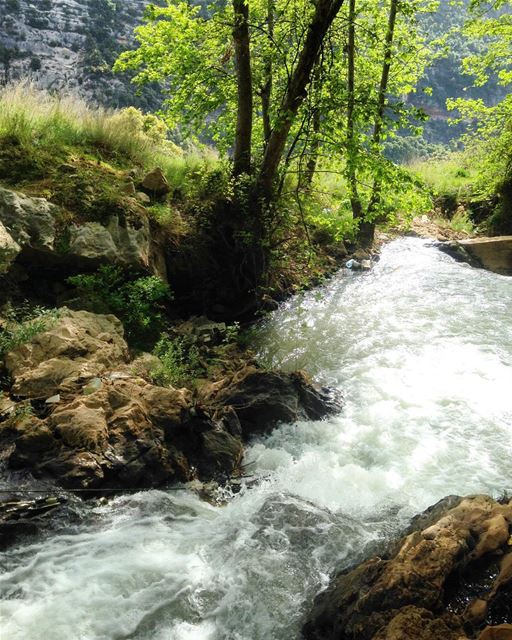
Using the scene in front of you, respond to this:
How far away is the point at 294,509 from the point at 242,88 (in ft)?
22.9

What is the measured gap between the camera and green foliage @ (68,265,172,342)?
621cm

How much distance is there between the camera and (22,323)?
5215mm

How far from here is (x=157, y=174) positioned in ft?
26.8

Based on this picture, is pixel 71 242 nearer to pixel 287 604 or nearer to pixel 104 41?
pixel 287 604

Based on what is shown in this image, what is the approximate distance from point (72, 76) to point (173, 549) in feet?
159

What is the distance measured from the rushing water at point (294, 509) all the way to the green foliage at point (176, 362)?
4.20 ft

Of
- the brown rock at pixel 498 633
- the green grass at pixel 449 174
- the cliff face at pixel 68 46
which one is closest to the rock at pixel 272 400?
the brown rock at pixel 498 633

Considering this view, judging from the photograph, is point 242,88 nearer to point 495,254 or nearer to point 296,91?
point 296,91

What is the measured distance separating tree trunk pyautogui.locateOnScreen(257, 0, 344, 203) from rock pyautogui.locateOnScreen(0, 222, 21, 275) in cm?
385

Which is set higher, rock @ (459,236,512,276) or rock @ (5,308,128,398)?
rock @ (459,236,512,276)

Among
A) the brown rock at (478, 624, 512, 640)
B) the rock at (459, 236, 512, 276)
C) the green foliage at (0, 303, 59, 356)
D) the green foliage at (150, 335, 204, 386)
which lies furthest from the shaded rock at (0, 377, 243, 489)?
the rock at (459, 236, 512, 276)

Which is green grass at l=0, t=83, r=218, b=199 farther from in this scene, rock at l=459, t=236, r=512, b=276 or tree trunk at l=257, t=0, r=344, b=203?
rock at l=459, t=236, r=512, b=276

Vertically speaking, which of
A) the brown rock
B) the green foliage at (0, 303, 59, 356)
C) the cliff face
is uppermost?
the cliff face

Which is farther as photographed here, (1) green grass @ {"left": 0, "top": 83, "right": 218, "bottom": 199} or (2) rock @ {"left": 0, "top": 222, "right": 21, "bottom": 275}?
(1) green grass @ {"left": 0, "top": 83, "right": 218, "bottom": 199}
